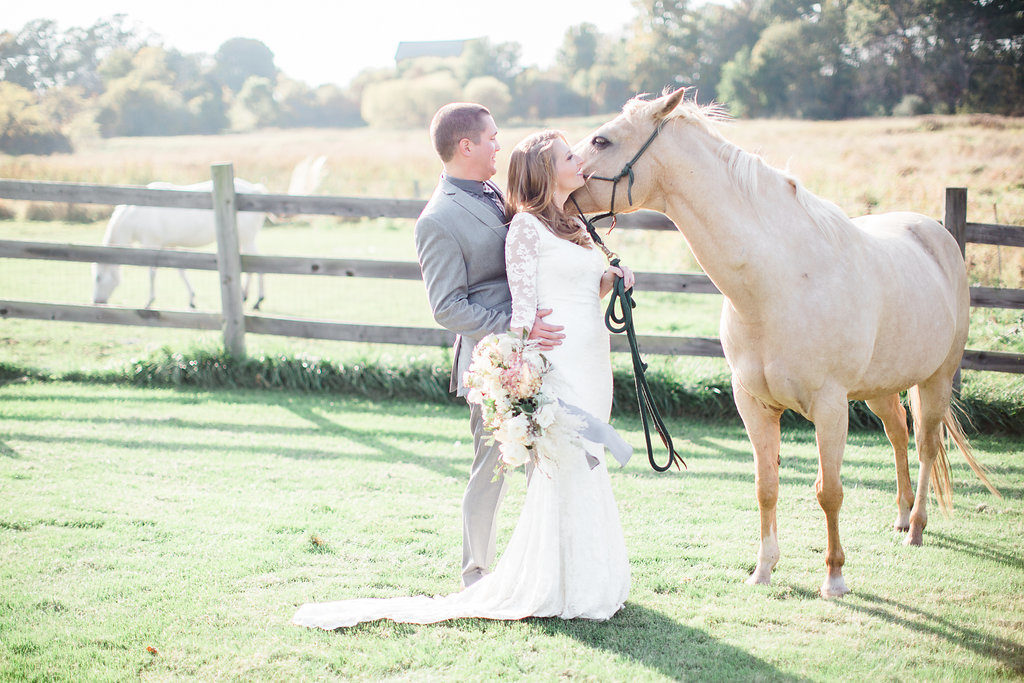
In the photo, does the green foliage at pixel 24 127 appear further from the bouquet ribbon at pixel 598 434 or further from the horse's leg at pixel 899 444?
the horse's leg at pixel 899 444

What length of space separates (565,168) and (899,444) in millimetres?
2457

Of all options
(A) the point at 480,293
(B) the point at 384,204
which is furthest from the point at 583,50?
(A) the point at 480,293

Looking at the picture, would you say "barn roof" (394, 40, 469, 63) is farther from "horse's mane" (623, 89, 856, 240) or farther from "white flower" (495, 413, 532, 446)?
"white flower" (495, 413, 532, 446)

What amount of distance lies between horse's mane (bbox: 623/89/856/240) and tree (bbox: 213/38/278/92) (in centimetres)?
3824

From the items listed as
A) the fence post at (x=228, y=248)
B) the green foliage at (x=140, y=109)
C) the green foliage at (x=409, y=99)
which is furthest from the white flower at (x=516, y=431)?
the green foliage at (x=140, y=109)

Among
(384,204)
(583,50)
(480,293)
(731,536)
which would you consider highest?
(583,50)

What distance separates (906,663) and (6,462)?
4.83m

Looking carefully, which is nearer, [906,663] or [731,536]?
[906,663]

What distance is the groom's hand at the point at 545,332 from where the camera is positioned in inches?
98.2

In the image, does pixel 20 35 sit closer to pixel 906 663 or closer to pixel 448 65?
pixel 448 65

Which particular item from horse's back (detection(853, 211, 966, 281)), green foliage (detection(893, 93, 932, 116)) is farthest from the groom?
green foliage (detection(893, 93, 932, 116))

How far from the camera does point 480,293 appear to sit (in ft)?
8.77

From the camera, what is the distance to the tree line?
792 cm

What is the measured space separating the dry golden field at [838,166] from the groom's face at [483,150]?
2.17 feet
